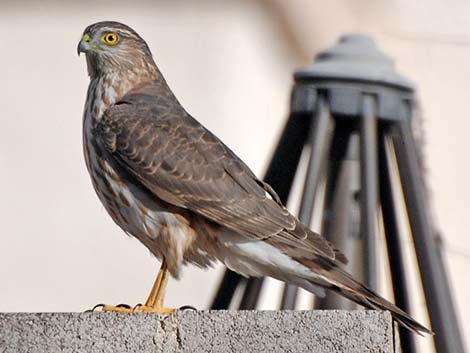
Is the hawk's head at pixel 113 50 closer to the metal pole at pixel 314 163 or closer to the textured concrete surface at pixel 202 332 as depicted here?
the metal pole at pixel 314 163

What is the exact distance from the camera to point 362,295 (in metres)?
5.41

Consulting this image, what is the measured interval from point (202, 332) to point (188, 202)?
1285 mm

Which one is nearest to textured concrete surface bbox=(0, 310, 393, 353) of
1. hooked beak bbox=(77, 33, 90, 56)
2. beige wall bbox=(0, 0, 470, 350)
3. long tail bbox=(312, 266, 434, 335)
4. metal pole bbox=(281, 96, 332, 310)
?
long tail bbox=(312, 266, 434, 335)

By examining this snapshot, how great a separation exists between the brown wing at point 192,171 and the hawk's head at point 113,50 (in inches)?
15.1

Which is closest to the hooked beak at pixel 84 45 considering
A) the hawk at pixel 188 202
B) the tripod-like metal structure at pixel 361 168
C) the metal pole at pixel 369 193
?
the hawk at pixel 188 202

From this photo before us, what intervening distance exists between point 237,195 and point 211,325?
1.35 metres

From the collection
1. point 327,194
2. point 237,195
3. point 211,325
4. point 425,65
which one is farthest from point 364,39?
point 425,65

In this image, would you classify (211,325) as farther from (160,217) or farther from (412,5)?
(412,5)

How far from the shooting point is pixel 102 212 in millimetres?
10070

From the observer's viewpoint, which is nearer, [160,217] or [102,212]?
[160,217]

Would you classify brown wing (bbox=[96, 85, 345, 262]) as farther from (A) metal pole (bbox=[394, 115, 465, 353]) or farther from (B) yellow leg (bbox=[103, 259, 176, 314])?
(A) metal pole (bbox=[394, 115, 465, 353])

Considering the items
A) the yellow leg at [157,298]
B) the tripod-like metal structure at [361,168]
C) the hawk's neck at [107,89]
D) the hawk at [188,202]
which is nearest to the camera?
the yellow leg at [157,298]

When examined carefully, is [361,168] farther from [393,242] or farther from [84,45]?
[84,45]

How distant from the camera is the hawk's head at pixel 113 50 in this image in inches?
253
